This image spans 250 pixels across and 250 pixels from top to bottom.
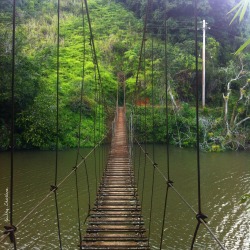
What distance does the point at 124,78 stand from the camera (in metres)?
13.8

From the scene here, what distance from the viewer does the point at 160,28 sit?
47.4 ft

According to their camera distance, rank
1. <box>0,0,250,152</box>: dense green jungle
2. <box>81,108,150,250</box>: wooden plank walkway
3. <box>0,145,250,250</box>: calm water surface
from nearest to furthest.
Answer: <box>81,108,150,250</box>: wooden plank walkway → <box>0,145,250,250</box>: calm water surface → <box>0,0,250,152</box>: dense green jungle

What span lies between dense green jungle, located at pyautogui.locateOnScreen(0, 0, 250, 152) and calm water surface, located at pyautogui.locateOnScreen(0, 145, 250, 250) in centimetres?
154

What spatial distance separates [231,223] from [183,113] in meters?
7.55

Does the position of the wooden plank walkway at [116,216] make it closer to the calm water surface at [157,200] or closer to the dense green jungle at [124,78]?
the calm water surface at [157,200]

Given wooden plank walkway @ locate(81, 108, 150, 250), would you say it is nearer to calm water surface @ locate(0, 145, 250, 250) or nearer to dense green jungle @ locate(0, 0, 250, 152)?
calm water surface @ locate(0, 145, 250, 250)

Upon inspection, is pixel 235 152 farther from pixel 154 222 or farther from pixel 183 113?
pixel 154 222

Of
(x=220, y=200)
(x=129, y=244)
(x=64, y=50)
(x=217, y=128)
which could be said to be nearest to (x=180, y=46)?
(x=217, y=128)

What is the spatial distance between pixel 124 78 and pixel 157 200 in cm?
871

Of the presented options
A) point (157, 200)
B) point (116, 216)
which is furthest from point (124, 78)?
point (116, 216)

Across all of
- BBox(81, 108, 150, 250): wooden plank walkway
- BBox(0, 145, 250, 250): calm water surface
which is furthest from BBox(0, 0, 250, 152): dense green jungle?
BBox(81, 108, 150, 250): wooden plank walkway

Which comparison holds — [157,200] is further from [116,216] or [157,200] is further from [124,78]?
[124,78]

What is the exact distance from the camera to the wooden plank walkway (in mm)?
2467

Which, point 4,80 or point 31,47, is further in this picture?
point 31,47
